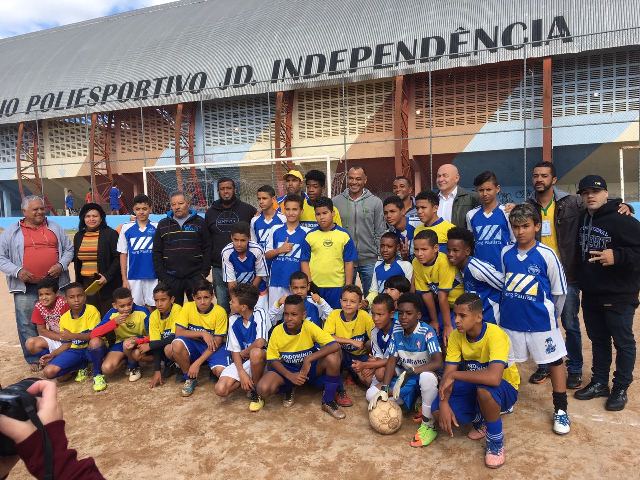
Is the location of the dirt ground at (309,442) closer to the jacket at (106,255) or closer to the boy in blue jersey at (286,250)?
the boy in blue jersey at (286,250)

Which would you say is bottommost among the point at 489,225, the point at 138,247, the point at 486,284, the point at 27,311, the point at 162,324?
the point at 162,324

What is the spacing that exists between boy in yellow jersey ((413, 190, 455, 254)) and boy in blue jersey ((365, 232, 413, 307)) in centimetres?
28

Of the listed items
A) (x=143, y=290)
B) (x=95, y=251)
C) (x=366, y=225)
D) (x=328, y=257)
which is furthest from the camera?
(x=143, y=290)

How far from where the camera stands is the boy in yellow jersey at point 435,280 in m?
3.72

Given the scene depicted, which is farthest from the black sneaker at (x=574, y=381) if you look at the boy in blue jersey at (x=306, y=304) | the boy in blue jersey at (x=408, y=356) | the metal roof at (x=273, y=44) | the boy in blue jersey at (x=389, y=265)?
the metal roof at (x=273, y=44)

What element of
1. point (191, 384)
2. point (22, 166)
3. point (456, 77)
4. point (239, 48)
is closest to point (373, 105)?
point (456, 77)

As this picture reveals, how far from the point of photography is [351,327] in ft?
13.0

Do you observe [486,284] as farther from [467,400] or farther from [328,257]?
[328,257]

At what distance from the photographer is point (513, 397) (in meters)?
3.06

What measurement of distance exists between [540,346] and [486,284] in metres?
0.60

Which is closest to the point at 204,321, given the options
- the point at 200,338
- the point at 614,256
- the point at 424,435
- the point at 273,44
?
the point at 200,338

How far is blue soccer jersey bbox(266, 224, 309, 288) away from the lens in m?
4.47

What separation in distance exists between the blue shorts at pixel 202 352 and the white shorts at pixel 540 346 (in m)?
2.52

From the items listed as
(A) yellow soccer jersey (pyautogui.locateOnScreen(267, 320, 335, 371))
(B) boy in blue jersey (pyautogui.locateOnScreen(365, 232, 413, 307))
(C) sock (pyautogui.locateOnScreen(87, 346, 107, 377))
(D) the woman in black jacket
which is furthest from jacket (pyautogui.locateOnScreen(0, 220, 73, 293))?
(B) boy in blue jersey (pyautogui.locateOnScreen(365, 232, 413, 307))
